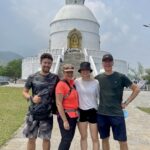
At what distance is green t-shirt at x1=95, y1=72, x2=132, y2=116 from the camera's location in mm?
5680

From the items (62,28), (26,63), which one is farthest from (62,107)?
(62,28)

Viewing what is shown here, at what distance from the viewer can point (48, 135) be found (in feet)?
18.2

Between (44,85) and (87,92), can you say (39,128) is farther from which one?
(87,92)

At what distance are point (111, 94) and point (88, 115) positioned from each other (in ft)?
1.62

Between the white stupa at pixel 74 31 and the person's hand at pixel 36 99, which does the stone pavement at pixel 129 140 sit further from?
the white stupa at pixel 74 31

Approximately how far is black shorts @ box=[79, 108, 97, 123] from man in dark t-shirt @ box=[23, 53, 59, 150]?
0.47 meters

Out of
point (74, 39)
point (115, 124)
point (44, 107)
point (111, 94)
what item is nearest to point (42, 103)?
point (44, 107)

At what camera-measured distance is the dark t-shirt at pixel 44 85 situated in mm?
5506

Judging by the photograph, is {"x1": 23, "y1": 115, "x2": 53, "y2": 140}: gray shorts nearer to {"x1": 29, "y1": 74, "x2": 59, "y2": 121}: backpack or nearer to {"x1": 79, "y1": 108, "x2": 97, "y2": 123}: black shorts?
{"x1": 29, "y1": 74, "x2": 59, "y2": 121}: backpack

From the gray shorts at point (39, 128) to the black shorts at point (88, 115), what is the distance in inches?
18.7

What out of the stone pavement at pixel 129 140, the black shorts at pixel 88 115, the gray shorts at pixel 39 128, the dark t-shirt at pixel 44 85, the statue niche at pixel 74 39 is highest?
the statue niche at pixel 74 39

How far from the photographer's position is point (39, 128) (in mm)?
5605

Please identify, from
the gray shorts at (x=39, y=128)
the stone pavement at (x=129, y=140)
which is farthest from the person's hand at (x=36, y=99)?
the stone pavement at (x=129, y=140)

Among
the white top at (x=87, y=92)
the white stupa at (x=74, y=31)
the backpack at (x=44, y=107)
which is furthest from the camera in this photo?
the white stupa at (x=74, y=31)
